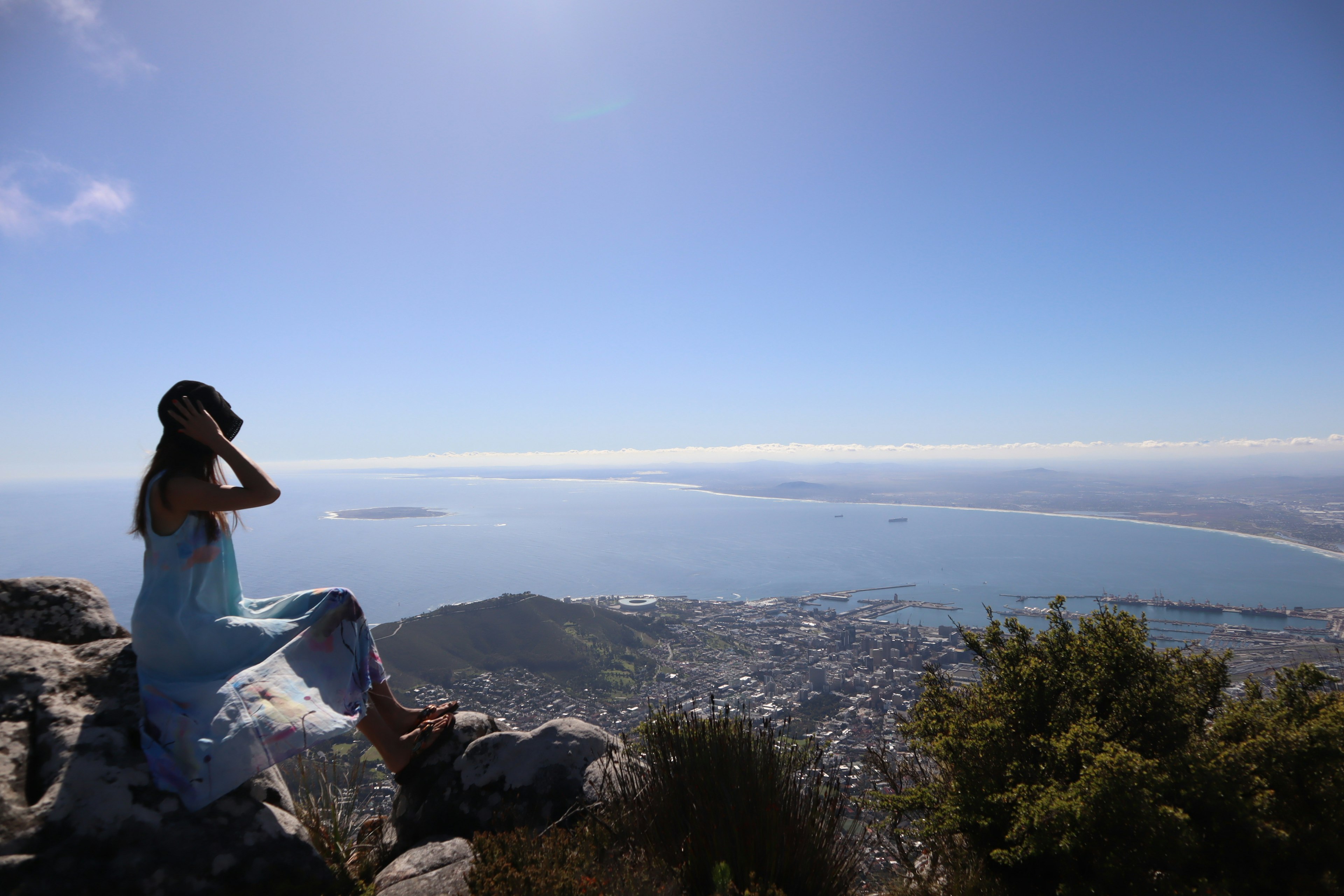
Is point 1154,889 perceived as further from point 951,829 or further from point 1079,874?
point 951,829

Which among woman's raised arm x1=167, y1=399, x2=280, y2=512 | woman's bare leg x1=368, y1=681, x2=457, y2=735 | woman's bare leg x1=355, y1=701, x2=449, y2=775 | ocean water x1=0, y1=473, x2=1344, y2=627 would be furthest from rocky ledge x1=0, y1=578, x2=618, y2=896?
ocean water x1=0, y1=473, x2=1344, y2=627

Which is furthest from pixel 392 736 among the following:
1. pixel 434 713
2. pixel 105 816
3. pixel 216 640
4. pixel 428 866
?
pixel 105 816

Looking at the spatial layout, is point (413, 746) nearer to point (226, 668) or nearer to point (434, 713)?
point (434, 713)

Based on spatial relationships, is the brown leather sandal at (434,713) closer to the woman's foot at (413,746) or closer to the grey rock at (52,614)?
the woman's foot at (413,746)

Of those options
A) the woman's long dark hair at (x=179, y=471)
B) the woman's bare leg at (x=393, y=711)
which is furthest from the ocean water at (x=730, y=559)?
the woman's long dark hair at (x=179, y=471)

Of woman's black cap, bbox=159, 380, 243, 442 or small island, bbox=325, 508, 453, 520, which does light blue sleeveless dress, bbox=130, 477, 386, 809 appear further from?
small island, bbox=325, 508, 453, 520
